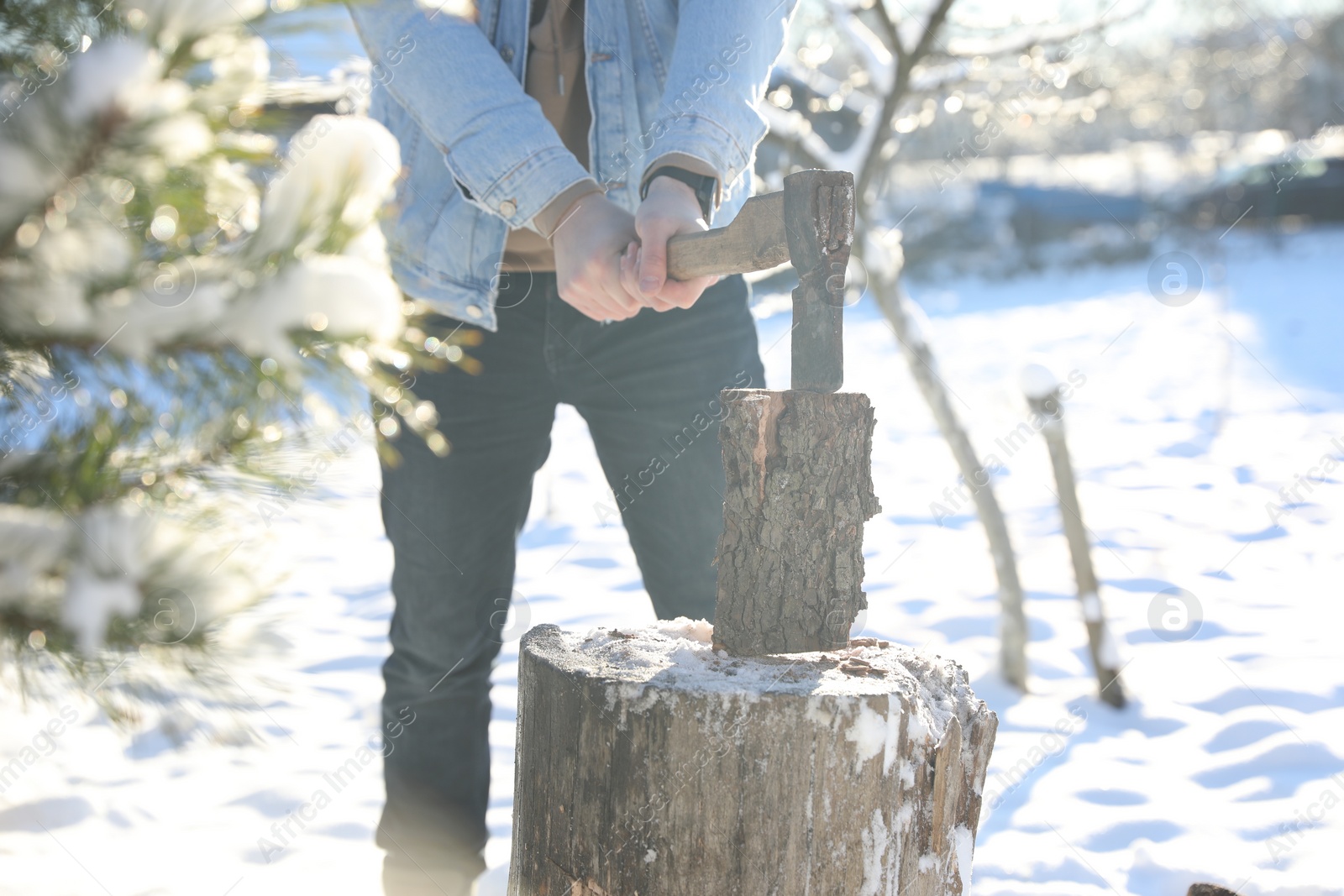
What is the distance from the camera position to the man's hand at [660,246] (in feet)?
4.50

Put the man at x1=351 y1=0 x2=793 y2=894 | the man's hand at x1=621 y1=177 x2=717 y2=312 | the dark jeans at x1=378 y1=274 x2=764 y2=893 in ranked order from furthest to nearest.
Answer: the dark jeans at x1=378 y1=274 x2=764 y2=893 < the man at x1=351 y1=0 x2=793 y2=894 < the man's hand at x1=621 y1=177 x2=717 y2=312

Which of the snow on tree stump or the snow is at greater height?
the snow

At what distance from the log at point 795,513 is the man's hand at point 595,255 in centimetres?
25

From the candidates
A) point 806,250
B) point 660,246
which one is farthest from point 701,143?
point 806,250

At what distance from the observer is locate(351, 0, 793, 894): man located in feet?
5.27

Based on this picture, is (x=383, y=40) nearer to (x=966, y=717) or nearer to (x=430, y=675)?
(x=430, y=675)

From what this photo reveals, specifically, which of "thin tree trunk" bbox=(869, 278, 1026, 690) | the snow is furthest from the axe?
the snow

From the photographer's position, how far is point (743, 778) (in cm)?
111

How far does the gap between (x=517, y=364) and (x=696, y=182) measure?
0.51 m

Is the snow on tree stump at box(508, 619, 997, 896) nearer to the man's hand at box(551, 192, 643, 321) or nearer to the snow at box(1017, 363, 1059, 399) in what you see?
the man's hand at box(551, 192, 643, 321)

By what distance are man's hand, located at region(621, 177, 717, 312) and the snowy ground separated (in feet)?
1.55

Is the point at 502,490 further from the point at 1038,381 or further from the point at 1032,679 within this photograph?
the point at 1032,679

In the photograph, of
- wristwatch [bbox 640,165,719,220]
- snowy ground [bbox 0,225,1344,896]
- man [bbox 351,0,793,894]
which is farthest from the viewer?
snowy ground [bbox 0,225,1344,896]

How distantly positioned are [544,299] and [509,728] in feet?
5.72
